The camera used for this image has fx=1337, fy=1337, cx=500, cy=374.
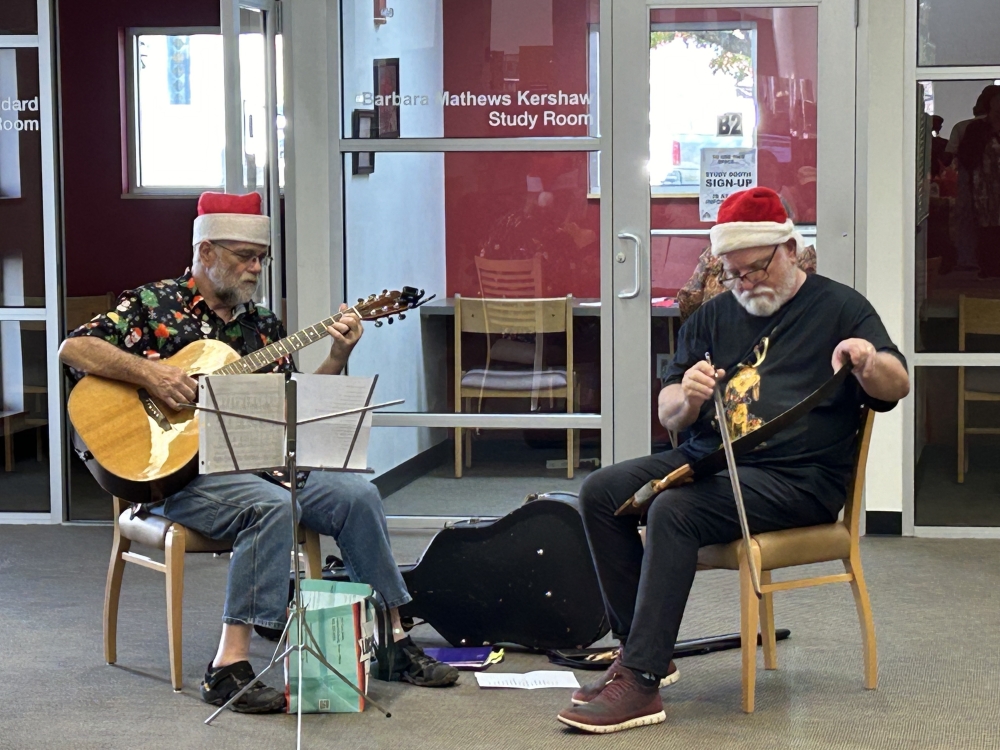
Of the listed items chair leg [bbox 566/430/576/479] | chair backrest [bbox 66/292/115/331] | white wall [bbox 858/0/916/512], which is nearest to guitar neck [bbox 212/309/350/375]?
chair leg [bbox 566/430/576/479]

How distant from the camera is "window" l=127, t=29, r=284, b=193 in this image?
294 inches

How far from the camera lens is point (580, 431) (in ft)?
16.5

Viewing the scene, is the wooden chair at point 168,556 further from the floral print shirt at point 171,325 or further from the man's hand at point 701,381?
the man's hand at point 701,381

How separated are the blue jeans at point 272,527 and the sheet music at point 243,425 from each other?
0.29 meters

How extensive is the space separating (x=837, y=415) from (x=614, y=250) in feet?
6.24

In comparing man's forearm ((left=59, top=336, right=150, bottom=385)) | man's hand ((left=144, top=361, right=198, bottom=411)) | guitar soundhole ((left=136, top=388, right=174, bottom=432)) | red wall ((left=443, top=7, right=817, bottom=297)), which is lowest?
guitar soundhole ((left=136, top=388, right=174, bottom=432))

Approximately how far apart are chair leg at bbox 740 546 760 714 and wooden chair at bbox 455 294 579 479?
79.2 inches

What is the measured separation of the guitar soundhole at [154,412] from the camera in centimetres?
329

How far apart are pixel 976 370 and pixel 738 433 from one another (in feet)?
7.15

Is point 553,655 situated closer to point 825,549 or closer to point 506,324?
point 825,549

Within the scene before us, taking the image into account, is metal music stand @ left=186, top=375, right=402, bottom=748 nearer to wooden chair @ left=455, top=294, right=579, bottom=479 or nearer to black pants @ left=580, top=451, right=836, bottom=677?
black pants @ left=580, top=451, right=836, bottom=677

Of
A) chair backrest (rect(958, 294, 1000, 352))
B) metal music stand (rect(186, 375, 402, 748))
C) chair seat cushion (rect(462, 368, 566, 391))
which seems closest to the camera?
metal music stand (rect(186, 375, 402, 748))

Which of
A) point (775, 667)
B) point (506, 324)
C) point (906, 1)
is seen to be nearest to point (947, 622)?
point (775, 667)

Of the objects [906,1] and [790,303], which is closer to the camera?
[790,303]
